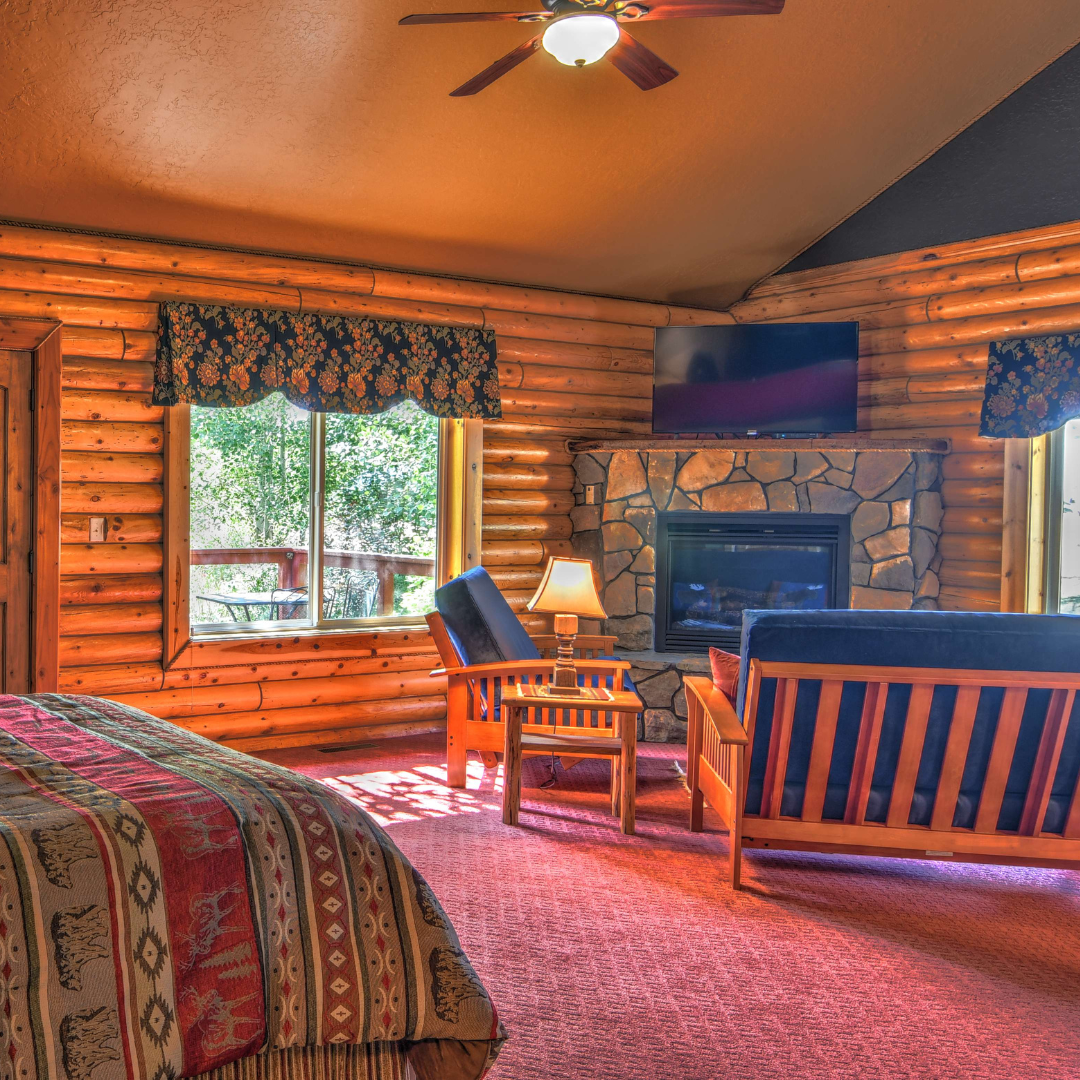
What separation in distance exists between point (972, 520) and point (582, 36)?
146 inches

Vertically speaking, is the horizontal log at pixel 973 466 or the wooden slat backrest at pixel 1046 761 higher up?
the horizontal log at pixel 973 466

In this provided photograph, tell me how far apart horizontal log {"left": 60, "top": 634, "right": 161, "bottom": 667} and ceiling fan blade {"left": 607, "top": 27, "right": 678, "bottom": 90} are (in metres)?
3.43

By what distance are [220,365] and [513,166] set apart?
1.82m

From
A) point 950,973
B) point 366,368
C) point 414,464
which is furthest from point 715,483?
point 950,973

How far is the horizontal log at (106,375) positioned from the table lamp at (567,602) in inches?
92.0

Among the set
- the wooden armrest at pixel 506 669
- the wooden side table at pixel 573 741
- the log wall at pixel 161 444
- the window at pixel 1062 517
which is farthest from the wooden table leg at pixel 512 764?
the window at pixel 1062 517

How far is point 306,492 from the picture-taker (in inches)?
202

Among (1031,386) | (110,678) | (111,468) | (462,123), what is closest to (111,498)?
(111,468)

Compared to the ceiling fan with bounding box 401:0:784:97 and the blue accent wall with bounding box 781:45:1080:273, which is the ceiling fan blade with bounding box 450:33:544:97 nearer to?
the ceiling fan with bounding box 401:0:784:97

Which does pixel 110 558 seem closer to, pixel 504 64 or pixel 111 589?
pixel 111 589

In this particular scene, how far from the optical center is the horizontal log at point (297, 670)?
4.69 metres

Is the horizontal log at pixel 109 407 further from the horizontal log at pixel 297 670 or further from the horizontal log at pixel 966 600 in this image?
the horizontal log at pixel 966 600

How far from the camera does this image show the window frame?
15.1 ft

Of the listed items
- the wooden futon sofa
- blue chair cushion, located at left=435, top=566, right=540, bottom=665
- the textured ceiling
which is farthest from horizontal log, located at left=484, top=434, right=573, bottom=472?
the wooden futon sofa
